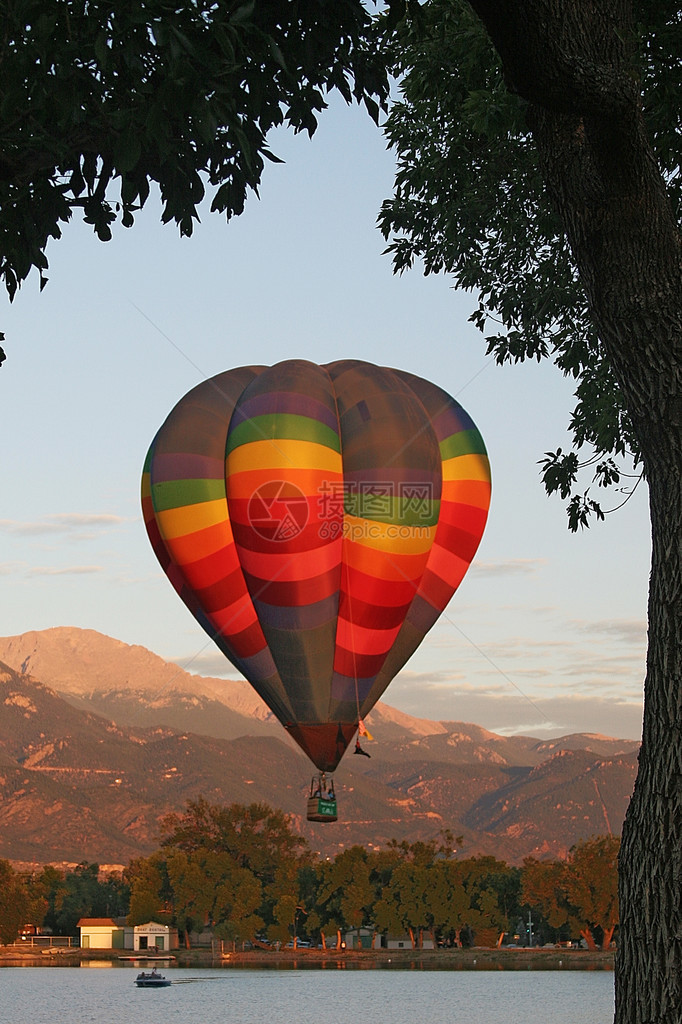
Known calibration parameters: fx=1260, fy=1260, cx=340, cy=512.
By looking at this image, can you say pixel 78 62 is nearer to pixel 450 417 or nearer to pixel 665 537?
pixel 665 537

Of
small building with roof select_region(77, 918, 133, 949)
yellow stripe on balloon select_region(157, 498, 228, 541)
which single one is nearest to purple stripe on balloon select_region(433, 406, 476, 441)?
yellow stripe on balloon select_region(157, 498, 228, 541)

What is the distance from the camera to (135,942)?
132m

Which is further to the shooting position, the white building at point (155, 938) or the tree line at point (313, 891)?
the white building at point (155, 938)

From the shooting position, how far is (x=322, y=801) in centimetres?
1994

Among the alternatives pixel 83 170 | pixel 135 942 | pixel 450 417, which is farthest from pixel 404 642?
pixel 135 942

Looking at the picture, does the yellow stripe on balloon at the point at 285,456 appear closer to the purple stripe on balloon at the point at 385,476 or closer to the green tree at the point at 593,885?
the purple stripe on balloon at the point at 385,476

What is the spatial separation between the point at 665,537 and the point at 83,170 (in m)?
4.80

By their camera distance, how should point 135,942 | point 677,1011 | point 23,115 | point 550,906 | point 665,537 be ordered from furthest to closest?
point 135,942, point 550,906, point 23,115, point 665,537, point 677,1011

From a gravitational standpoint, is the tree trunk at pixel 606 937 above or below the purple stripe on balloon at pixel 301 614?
below

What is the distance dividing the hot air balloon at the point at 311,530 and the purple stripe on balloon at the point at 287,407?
0.02 m

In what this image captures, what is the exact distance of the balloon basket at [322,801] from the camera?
1984 cm

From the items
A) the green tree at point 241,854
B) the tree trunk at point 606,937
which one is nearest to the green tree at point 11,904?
the green tree at point 241,854

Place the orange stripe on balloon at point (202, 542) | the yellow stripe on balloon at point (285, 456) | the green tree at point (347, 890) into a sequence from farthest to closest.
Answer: the green tree at point (347, 890)
the orange stripe on balloon at point (202, 542)
the yellow stripe on balloon at point (285, 456)

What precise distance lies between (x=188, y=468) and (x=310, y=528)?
226 centimetres
